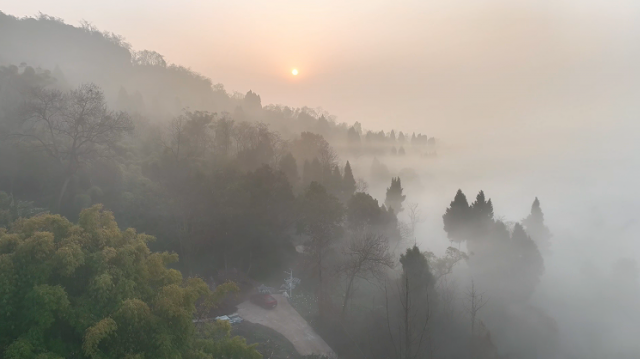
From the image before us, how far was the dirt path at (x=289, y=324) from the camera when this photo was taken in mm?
18203

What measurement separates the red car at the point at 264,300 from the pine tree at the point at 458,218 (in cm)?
1761

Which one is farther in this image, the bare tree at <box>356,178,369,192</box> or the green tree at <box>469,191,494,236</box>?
the bare tree at <box>356,178,369,192</box>

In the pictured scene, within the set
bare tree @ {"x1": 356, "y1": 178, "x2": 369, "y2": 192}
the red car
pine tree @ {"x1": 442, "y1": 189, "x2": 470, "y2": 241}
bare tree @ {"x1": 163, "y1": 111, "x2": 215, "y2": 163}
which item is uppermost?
bare tree @ {"x1": 163, "y1": 111, "x2": 215, "y2": 163}

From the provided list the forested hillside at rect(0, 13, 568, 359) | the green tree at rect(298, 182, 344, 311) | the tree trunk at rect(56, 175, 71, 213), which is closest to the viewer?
the forested hillside at rect(0, 13, 568, 359)

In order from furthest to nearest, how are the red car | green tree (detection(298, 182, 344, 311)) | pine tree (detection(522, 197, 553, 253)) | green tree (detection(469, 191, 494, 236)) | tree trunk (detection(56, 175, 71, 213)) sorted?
pine tree (detection(522, 197, 553, 253))
green tree (detection(469, 191, 494, 236))
green tree (detection(298, 182, 344, 311))
the red car
tree trunk (detection(56, 175, 71, 213))

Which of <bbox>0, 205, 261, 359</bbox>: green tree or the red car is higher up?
<bbox>0, 205, 261, 359</bbox>: green tree

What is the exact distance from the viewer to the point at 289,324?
19719mm

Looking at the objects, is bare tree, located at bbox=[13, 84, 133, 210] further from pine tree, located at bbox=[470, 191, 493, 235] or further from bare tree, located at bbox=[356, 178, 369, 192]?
pine tree, located at bbox=[470, 191, 493, 235]

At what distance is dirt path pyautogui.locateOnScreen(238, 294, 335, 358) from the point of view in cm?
1820

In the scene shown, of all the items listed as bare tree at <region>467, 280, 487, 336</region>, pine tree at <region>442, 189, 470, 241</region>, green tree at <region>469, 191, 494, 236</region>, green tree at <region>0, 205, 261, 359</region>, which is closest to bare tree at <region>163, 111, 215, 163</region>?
green tree at <region>0, 205, 261, 359</region>

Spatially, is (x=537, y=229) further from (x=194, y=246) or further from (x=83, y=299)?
(x=83, y=299)

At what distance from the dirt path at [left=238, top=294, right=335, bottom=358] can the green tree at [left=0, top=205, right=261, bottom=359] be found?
1053 cm

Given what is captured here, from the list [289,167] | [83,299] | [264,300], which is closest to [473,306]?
[264,300]

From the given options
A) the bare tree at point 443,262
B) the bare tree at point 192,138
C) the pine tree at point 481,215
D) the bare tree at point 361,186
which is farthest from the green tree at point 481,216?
the bare tree at point 192,138
